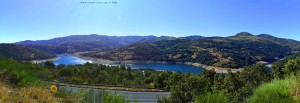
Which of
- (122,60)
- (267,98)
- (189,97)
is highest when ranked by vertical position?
(267,98)

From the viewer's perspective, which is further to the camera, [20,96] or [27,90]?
[27,90]

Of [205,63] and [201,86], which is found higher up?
[201,86]

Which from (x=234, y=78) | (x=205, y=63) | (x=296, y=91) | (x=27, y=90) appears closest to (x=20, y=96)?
(x=27, y=90)

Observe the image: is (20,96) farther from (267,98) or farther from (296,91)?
(296,91)

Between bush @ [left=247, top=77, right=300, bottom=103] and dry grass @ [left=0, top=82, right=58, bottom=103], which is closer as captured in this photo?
dry grass @ [left=0, top=82, right=58, bottom=103]

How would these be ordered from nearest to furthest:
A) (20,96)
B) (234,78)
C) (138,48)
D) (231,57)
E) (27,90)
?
(20,96), (27,90), (234,78), (231,57), (138,48)

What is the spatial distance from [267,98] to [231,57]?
14369 cm

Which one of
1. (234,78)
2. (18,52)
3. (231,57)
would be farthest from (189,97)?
(231,57)

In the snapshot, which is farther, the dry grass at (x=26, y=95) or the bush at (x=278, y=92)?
the bush at (x=278, y=92)

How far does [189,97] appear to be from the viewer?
61.8ft

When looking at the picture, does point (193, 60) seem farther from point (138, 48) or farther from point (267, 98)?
point (267, 98)

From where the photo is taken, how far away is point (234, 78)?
71.9 ft

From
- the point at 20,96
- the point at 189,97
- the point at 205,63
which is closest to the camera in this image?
the point at 20,96

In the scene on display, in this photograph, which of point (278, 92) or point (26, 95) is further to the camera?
point (278, 92)
